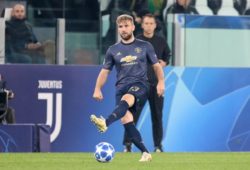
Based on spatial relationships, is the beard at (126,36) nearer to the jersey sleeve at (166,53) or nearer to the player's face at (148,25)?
the player's face at (148,25)

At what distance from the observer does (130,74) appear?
16266mm

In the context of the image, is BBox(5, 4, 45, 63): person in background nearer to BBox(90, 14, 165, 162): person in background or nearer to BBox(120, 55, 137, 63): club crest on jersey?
BBox(90, 14, 165, 162): person in background

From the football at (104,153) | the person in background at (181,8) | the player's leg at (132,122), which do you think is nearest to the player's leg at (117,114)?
the player's leg at (132,122)

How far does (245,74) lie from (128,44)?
6.21 m

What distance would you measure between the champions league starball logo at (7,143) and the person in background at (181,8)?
4.66m

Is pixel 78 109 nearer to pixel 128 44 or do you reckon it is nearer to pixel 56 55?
pixel 56 55

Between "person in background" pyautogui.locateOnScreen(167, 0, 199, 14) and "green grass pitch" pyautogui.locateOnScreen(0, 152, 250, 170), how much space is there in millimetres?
4759

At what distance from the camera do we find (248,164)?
15672 millimetres

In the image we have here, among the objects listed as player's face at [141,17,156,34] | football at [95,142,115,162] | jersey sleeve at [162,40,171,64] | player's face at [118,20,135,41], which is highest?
player's face at [118,20,135,41]

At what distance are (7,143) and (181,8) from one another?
509 centimetres

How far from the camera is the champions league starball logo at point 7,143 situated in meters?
19.8

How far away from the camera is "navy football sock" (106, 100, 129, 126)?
1546 cm

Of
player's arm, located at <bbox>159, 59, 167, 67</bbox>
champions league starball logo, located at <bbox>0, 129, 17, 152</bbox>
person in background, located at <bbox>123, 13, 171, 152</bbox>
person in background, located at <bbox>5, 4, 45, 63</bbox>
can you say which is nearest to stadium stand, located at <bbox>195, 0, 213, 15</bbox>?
person in background, located at <bbox>123, 13, 171, 152</bbox>

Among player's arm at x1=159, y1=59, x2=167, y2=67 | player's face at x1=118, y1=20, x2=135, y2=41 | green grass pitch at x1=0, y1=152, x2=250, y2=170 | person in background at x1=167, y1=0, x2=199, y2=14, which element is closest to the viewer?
green grass pitch at x1=0, y1=152, x2=250, y2=170
